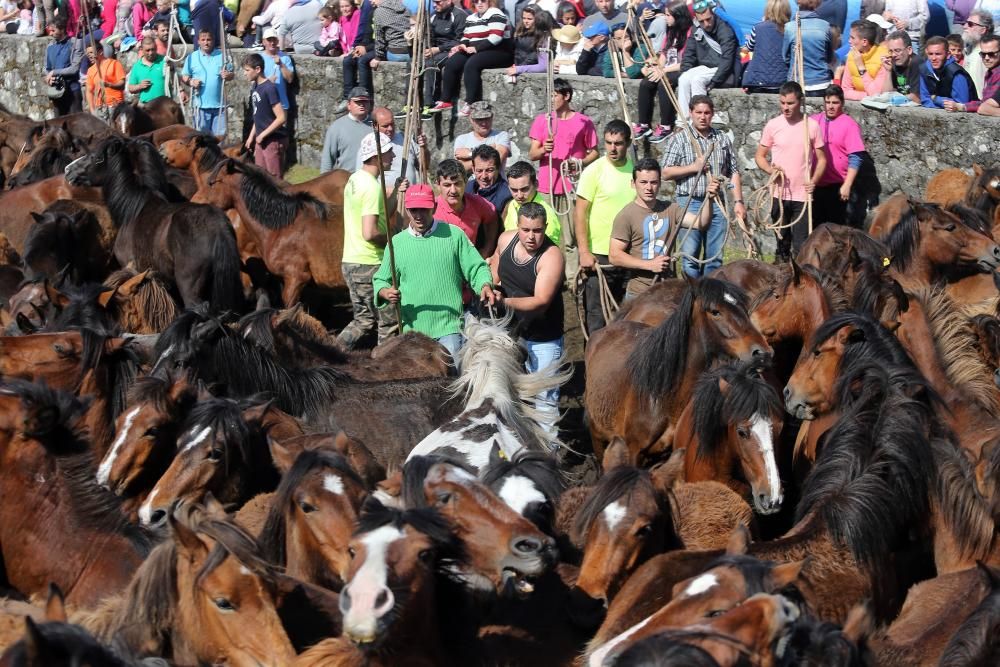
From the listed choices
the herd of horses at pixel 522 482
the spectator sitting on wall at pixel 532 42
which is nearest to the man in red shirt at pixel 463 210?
the herd of horses at pixel 522 482

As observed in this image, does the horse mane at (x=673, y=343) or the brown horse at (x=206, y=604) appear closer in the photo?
the brown horse at (x=206, y=604)

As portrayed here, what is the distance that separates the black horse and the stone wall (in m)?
3.23

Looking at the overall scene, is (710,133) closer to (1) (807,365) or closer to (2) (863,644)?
(1) (807,365)

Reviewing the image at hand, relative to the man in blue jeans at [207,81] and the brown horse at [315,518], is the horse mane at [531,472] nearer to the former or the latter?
the brown horse at [315,518]

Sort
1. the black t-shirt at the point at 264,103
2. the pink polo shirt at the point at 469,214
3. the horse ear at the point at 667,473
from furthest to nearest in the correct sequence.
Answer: the black t-shirt at the point at 264,103 < the pink polo shirt at the point at 469,214 < the horse ear at the point at 667,473

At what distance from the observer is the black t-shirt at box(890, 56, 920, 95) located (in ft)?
37.0

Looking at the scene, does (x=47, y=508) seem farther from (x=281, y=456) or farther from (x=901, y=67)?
(x=901, y=67)

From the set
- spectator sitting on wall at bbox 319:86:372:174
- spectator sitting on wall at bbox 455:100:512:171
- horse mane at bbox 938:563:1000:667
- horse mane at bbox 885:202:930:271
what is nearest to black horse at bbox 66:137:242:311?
spectator sitting on wall at bbox 319:86:372:174

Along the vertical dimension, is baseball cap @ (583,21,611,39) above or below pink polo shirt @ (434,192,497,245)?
above

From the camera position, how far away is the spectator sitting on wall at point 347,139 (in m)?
12.3

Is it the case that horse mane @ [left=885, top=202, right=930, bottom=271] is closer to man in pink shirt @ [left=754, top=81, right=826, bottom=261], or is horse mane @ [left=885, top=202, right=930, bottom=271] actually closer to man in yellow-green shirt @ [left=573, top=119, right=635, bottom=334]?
man in pink shirt @ [left=754, top=81, right=826, bottom=261]

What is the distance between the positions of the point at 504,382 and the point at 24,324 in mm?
3301

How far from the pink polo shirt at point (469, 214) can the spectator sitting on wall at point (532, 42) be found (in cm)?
469

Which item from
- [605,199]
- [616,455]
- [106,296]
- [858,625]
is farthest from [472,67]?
[858,625]
